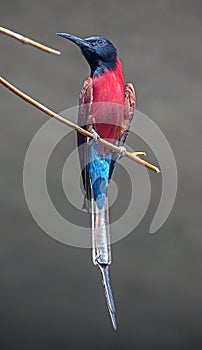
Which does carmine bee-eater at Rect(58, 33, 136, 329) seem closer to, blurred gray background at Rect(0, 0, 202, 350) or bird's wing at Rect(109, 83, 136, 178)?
bird's wing at Rect(109, 83, 136, 178)

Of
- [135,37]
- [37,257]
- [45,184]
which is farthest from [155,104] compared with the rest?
[37,257]

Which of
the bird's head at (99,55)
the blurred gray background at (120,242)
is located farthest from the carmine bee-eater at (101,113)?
the blurred gray background at (120,242)

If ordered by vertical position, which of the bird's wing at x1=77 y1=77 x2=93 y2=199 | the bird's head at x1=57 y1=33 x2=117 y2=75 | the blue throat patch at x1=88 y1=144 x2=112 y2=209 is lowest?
the blue throat patch at x1=88 y1=144 x2=112 y2=209

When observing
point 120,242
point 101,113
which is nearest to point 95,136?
point 101,113

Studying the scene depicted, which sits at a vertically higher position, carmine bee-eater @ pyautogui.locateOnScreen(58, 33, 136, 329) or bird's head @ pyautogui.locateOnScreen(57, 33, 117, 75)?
bird's head @ pyautogui.locateOnScreen(57, 33, 117, 75)

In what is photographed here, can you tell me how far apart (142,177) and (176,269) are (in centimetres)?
39

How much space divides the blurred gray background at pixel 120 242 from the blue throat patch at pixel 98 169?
0.92 m

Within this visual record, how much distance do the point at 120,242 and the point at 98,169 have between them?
3.48 ft

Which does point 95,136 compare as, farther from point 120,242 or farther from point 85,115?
point 120,242

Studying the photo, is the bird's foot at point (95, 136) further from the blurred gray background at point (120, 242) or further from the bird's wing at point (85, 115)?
the blurred gray background at point (120, 242)

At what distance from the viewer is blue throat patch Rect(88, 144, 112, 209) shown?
1.47 metres

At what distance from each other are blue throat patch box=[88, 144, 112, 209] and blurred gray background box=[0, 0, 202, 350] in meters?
0.92

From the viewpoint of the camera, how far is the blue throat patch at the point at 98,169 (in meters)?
1.47

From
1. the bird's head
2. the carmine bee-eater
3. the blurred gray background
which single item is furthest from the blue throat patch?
the blurred gray background
